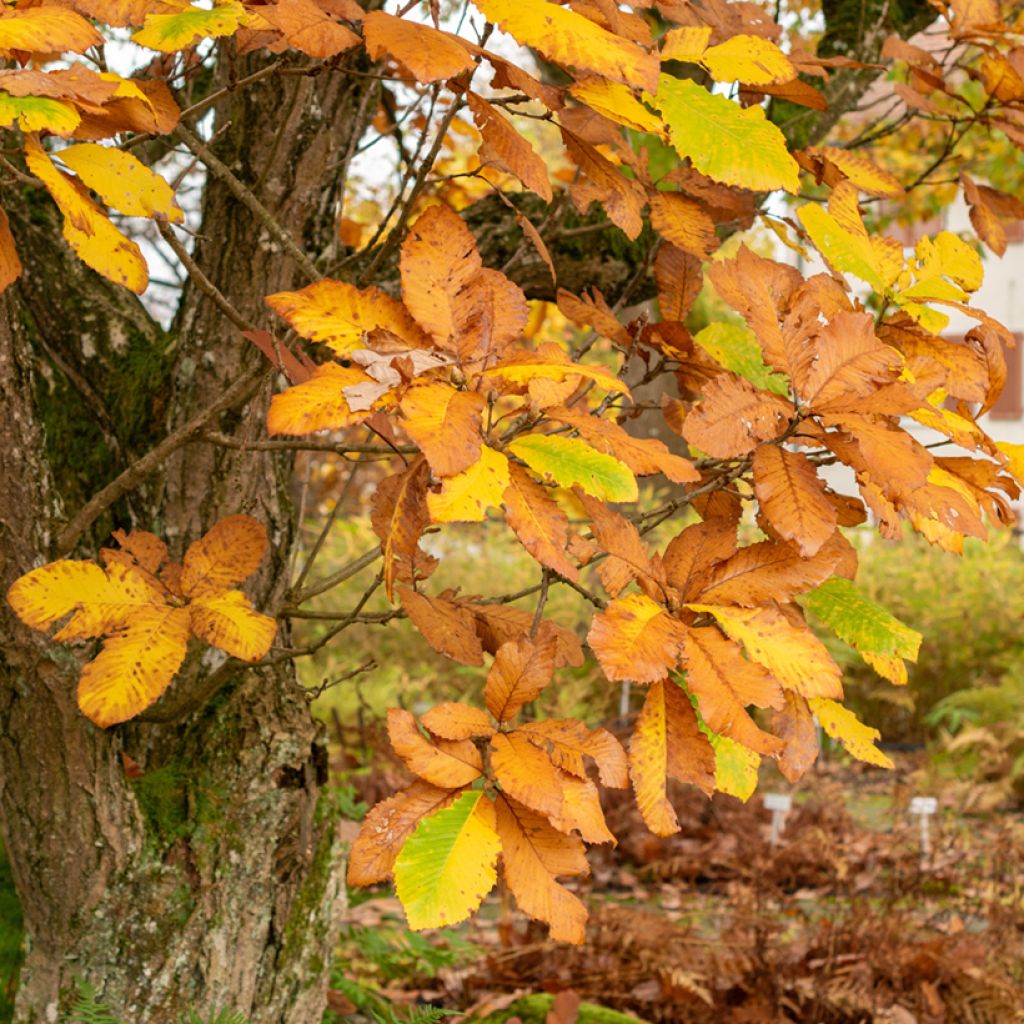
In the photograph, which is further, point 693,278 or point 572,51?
point 693,278

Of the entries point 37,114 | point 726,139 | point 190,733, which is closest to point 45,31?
→ point 37,114

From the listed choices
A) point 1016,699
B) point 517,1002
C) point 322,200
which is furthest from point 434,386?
point 1016,699

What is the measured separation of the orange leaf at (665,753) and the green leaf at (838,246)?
51cm

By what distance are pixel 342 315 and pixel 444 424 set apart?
0.21 m

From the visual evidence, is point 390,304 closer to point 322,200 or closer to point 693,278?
point 693,278

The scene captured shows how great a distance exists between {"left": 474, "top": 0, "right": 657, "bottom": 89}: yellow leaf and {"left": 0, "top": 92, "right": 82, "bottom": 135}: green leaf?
311 millimetres

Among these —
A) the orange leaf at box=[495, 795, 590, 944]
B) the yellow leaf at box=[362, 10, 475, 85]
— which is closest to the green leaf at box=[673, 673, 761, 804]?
the orange leaf at box=[495, 795, 590, 944]

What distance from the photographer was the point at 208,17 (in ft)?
3.10

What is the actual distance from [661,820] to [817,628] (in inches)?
239

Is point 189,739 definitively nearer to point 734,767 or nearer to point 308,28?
point 734,767

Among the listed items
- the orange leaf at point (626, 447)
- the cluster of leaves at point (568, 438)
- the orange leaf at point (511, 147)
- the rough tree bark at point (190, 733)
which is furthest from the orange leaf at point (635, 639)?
the rough tree bark at point (190, 733)

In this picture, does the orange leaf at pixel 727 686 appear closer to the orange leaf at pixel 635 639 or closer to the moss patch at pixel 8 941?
the orange leaf at pixel 635 639

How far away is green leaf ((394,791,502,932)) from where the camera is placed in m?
0.82

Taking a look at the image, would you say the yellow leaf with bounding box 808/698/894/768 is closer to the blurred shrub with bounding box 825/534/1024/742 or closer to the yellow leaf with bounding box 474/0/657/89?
the yellow leaf with bounding box 474/0/657/89
